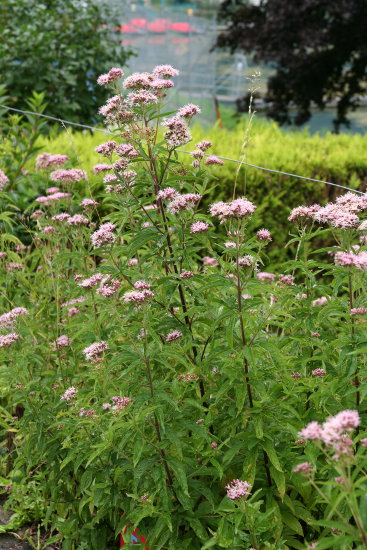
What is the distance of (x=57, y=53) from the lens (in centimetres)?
965

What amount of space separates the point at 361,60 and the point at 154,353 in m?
12.0

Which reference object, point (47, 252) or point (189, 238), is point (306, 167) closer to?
point (47, 252)

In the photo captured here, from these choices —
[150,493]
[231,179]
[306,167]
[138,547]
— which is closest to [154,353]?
[150,493]

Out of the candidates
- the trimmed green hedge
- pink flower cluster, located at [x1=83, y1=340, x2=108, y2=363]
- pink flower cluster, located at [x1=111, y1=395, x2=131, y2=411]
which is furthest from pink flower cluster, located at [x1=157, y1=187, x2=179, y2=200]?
the trimmed green hedge

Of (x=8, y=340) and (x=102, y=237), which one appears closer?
(x=102, y=237)

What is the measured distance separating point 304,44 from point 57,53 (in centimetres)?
441

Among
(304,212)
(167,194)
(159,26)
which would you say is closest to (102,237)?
(167,194)

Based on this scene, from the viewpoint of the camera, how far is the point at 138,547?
2965mm

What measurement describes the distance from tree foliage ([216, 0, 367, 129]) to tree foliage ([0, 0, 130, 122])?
2987 mm

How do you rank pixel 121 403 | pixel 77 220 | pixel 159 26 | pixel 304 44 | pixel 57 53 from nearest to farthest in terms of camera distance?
pixel 121 403 → pixel 77 220 → pixel 57 53 → pixel 304 44 → pixel 159 26

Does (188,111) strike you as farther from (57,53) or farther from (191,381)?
(57,53)

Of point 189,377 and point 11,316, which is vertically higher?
point 189,377

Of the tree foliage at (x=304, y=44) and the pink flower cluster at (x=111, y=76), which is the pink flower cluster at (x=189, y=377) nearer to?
the pink flower cluster at (x=111, y=76)

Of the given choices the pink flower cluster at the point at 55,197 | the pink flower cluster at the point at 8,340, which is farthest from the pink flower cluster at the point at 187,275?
the pink flower cluster at the point at 55,197
